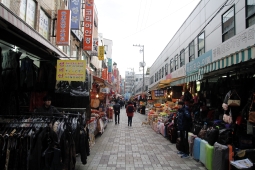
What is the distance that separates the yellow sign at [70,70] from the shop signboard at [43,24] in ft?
15.7

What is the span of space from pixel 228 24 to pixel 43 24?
9108mm

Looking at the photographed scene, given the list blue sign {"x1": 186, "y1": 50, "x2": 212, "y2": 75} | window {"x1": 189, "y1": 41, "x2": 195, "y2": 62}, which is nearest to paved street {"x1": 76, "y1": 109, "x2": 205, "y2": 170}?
blue sign {"x1": 186, "y1": 50, "x2": 212, "y2": 75}

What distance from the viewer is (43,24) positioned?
35.3ft

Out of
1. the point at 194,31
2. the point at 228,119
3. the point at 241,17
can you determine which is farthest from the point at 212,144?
the point at 194,31

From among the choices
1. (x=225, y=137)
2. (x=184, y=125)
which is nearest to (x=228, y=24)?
(x=184, y=125)

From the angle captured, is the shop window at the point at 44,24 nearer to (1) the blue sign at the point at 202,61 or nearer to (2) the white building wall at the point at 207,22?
(1) the blue sign at the point at 202,61

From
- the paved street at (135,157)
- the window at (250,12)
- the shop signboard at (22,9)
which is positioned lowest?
the paved street at (135,157)

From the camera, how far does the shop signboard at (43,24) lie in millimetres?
10469

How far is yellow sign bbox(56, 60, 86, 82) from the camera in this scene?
21.7 feet

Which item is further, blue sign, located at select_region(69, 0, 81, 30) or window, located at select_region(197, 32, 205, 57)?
blue sign, located at select_region(69, 0, 81, 30)

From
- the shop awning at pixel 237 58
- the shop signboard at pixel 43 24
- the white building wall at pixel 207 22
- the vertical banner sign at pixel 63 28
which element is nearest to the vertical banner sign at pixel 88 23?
the shop signboard at pixel 43 24

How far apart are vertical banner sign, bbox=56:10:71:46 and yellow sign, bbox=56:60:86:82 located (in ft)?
13.6

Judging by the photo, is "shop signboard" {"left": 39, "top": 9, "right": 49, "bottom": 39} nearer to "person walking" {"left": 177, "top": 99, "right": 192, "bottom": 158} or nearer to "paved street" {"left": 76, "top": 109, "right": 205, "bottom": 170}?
"paved street" {"left": 76, "top": 109, "right": 205, "bottom": 170}

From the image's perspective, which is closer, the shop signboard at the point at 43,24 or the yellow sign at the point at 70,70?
the yellow sign at the point at 70,70
